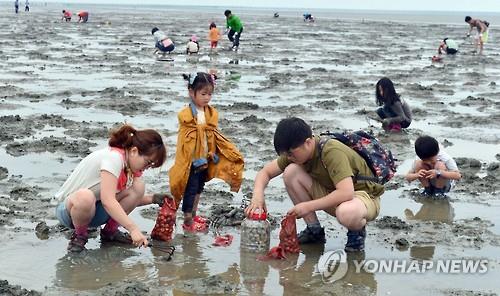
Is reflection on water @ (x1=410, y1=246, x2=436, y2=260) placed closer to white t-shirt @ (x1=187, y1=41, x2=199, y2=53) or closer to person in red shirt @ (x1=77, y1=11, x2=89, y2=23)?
white t-shirt @ (x1=187, y1=41, x2=199, y2=53)

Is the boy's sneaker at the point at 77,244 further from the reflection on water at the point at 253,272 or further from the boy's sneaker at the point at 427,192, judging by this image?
the boy's sneaker at the point at 427,192

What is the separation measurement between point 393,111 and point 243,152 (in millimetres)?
2740

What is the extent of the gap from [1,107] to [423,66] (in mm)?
13342

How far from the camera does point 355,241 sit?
6.09 meters

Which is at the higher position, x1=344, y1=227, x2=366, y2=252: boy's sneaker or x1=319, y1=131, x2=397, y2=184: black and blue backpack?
x1=319, y1=131, x2=397, y2=184: black and blue backpack

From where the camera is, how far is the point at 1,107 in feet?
40.5

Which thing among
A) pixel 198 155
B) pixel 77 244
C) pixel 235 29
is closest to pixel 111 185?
pixel 77 244

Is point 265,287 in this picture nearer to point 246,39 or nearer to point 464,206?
point 464,206

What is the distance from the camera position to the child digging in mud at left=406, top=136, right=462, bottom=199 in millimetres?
7453

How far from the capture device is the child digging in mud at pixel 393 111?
35.9ft

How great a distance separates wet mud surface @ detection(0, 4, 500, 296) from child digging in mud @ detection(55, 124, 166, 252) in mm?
283

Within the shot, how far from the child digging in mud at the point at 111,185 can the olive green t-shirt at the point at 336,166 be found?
1096 mm

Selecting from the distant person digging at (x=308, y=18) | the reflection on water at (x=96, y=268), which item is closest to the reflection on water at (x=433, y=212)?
the reflection on water at (x=96, y=268)

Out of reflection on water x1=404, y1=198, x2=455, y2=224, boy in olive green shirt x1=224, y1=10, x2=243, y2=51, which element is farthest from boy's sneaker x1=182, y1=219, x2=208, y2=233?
boy in olive green shirt x1=224, y1=10, x2=243, y2=51
